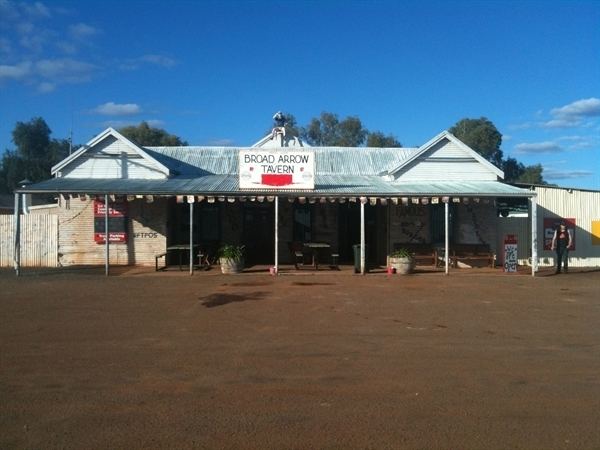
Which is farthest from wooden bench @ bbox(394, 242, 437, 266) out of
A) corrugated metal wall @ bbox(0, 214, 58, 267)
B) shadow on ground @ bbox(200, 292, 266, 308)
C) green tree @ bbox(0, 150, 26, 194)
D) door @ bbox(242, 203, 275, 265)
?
green tree @ bbox(0, 150, 26, 194)

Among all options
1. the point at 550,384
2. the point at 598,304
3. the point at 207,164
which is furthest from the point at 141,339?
the point at 207,164

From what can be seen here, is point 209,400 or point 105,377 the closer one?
point 209,400

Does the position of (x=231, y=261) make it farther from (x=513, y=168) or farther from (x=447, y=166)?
(x=513, y=168)

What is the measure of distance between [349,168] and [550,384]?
676 inches

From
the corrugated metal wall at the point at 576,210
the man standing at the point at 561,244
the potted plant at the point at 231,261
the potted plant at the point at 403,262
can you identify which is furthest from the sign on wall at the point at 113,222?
the corrugated metal wall at the point at 576,210

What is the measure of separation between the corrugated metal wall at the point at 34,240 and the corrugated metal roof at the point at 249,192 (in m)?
1.80

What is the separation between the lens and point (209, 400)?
18.2 ft

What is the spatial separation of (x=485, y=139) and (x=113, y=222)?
5455cm

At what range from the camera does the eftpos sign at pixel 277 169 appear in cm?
1741

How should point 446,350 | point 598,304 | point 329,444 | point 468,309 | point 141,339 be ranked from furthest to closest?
point 598,304, point 468,309, point 141,339, point 446,350, point 329,444

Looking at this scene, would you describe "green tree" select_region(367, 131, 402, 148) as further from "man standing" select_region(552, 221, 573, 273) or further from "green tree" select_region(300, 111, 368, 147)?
"man standing" select_region(552, 221, 573, 273)

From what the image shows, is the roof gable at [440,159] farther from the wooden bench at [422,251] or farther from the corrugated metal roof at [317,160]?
the wooden bench at [422,251]

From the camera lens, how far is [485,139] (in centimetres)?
6481

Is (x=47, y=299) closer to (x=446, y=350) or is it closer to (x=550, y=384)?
(x=446, y=350)
